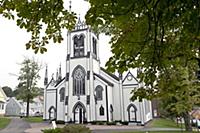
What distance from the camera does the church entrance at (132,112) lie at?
154 feet

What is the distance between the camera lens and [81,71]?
48906 mm

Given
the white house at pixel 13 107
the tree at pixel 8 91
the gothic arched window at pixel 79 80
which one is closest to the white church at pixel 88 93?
the gothic arched window at pixel 79 80

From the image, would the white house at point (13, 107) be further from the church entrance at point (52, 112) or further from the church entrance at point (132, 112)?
the church entrance at point (132, 112)

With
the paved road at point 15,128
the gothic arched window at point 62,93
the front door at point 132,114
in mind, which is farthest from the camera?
the gothic arched window at point 62,93

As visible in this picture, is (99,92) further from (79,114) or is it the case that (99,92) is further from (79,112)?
(79,114)

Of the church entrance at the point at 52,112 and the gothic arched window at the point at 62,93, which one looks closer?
the gothic arched window at the point at 62,93

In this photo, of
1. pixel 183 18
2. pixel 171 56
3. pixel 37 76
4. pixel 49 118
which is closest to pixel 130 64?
Result: pixel 171 56

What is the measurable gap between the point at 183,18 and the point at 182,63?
Result: 2.08 metres

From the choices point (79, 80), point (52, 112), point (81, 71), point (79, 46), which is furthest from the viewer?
point (52, 112)

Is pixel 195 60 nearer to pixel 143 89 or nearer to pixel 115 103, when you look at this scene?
pixel 143 89

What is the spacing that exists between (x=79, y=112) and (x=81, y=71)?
793 cm

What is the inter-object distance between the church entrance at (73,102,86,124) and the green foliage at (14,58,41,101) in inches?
532

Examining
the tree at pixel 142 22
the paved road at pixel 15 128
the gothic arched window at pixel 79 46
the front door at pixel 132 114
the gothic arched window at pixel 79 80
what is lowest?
the paved road at pixel 15 128

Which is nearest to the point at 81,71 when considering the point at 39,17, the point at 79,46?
the point at 79,46
